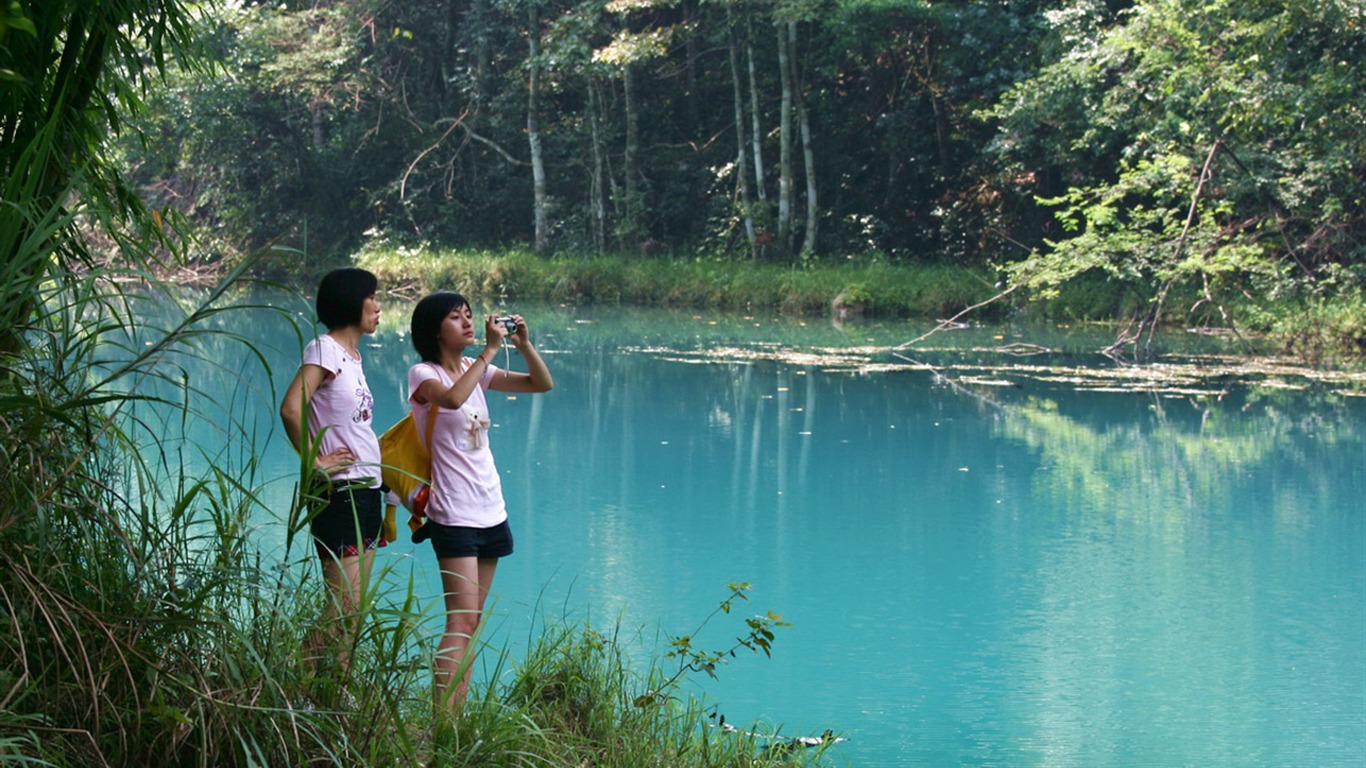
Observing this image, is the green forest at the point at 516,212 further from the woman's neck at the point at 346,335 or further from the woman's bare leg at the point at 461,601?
the woman's neck at the point at 346,335

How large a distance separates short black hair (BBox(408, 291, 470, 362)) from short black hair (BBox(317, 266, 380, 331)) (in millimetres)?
124

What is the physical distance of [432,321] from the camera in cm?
349

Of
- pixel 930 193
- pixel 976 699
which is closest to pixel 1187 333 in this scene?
pixel 930 193

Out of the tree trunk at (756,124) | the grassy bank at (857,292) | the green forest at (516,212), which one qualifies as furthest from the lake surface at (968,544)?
the tree trunk at (756,124)

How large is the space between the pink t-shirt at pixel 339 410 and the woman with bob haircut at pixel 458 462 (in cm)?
13

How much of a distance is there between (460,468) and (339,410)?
293mm

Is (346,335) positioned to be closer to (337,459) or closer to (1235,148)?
(337,459)

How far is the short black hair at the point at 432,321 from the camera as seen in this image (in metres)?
3.49

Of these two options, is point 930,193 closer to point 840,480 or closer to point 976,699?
point 840,480

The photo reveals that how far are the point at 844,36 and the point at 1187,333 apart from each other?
7.13m

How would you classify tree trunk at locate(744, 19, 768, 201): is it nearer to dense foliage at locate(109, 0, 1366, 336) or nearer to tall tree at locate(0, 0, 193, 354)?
dense foliage at locate(109, 0, 1366, 336)

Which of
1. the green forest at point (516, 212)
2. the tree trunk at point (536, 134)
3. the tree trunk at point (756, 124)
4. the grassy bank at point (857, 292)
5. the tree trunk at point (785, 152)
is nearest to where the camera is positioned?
the green forest at point (516, 212)

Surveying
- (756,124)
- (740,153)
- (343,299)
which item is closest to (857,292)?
(756,124)

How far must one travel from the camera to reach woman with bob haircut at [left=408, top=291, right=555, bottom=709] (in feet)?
11.0
